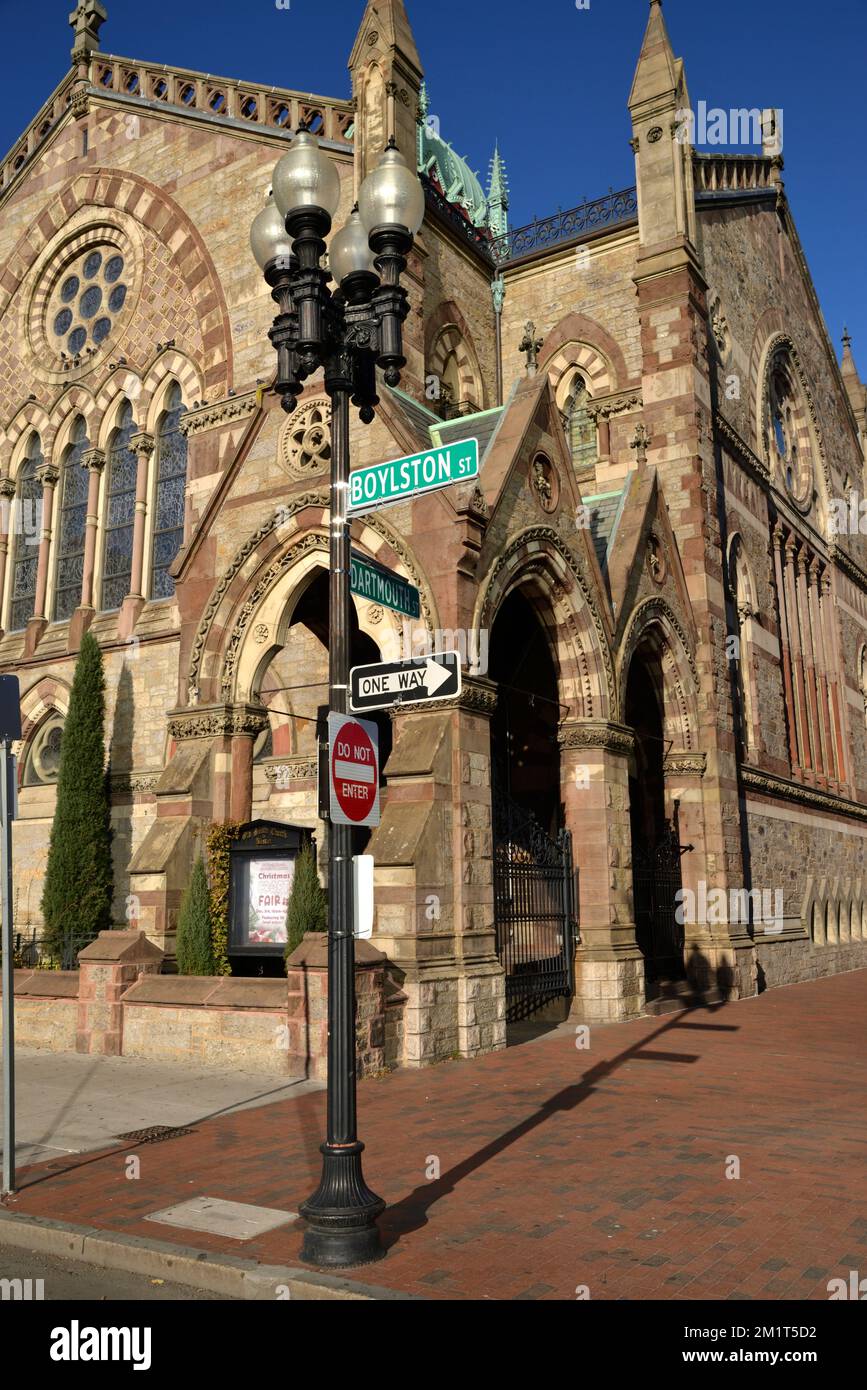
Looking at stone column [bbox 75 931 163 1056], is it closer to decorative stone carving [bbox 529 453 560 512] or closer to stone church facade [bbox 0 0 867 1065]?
stone church facade [bbox 0 0 867 1065]

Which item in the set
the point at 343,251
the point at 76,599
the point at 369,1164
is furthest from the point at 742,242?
the point at 369,1164

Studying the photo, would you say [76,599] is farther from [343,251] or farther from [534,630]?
[343,251]

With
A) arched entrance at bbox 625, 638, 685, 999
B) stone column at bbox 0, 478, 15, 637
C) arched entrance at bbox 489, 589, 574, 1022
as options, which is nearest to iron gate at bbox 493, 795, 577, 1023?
arched entrance at bbox 489, 589, 574, 1022

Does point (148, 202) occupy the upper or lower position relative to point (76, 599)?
upper

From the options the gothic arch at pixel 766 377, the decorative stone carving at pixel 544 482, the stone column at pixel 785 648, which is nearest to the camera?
the decorative stone carving at pixel 544 482

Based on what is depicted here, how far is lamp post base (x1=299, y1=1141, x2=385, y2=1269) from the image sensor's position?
18.1ft

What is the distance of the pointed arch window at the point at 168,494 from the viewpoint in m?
22.0

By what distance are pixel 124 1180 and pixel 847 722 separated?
98.2 ft

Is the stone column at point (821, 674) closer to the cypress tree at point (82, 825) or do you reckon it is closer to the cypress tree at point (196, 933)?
the cypress tree at point (82, 825)

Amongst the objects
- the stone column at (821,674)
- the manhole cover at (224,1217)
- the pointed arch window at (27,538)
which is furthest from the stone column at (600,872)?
the stone column at (821,674)

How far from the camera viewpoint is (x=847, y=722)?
33312 mm

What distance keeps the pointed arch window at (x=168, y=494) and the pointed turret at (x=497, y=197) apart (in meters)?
21.3

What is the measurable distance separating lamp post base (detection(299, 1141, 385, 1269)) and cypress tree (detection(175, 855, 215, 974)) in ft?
26.7
